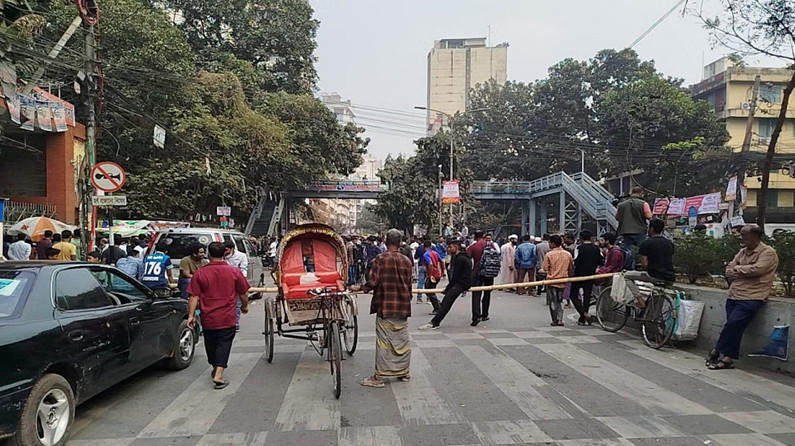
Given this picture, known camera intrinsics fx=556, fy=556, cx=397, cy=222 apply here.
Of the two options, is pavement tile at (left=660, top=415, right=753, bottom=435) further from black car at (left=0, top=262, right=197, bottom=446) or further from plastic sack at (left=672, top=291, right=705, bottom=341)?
black car at (left=0, top=262, right=197, bottom=446)

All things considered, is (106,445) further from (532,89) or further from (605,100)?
(532,89)

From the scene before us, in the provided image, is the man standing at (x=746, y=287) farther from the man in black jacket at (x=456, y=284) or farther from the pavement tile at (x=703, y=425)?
the man in black jacket at (x=456, y=284)

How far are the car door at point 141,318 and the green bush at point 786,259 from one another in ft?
25.6

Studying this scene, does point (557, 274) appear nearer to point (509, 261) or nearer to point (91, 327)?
point (509, 261)

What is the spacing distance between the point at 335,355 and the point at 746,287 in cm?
515

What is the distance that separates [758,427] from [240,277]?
17.7ft

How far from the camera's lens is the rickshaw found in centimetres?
698

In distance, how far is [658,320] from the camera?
854 cm

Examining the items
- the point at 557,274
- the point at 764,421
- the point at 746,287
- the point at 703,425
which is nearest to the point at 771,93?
the point at 557,274

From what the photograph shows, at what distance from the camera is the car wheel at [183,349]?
709cm

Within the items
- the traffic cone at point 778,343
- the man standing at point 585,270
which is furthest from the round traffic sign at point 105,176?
the traffic cone at point 778,343

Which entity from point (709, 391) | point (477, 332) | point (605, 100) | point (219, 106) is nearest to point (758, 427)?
point (709, 391)

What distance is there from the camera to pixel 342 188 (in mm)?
46469

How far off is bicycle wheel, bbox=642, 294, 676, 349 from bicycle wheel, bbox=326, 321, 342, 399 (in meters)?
5.04
